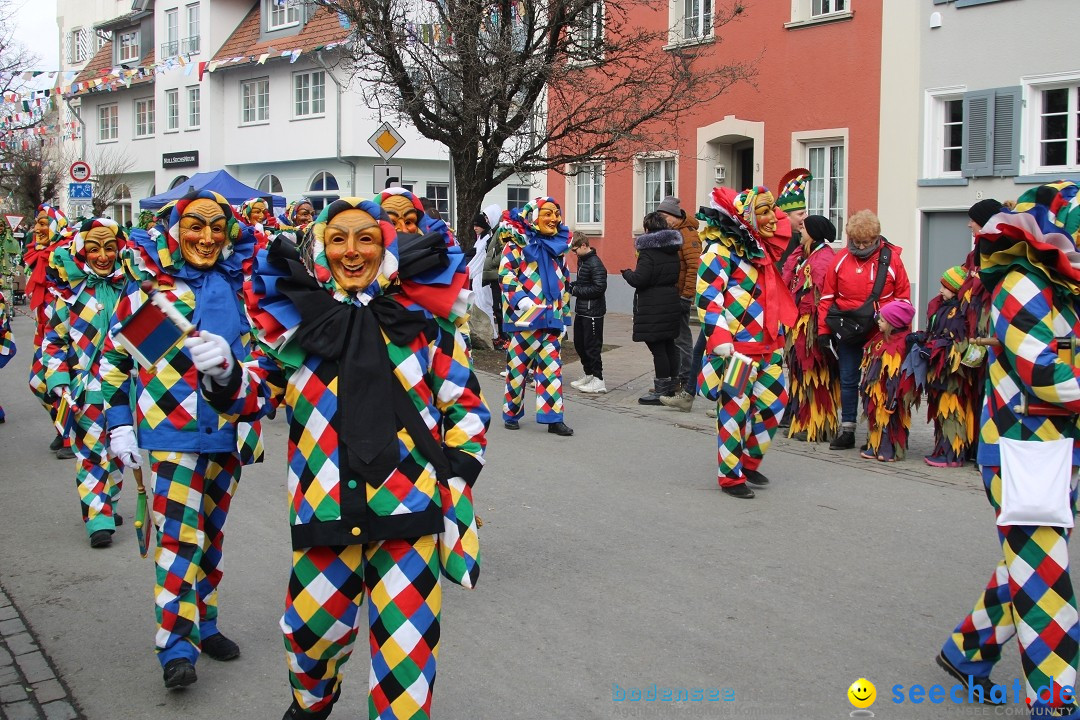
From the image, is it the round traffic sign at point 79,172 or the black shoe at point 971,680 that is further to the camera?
the round traffic sign at point 79,172

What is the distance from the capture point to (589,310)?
12641mm

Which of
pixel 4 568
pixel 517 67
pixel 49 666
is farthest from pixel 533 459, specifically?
pixel 517 67

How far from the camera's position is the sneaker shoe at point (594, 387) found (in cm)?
1294

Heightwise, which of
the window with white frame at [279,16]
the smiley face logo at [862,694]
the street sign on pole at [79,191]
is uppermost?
the window with white frame at [279,16]

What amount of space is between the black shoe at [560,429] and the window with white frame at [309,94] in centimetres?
2715

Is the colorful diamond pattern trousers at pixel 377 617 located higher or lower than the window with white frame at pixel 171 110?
lower

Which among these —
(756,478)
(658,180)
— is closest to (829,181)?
(658,180)

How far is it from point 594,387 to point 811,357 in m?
3.66

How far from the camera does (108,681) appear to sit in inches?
191

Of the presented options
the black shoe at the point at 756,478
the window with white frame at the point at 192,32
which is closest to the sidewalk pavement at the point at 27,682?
the black shoe at the point at 756,478

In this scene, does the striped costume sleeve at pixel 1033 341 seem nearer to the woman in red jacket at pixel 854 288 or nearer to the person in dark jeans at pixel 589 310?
the woman in red jacket at pixel 854 288

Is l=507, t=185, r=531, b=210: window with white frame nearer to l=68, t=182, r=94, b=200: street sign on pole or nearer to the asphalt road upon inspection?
l=68, t=182, r=94, b=200: street sign on pole
